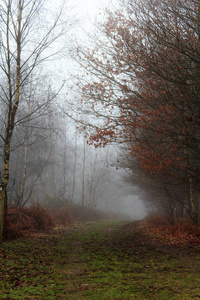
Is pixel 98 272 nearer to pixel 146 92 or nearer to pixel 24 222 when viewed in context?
pixel 146 92

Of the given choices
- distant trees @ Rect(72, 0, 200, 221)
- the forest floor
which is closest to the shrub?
the forest floor

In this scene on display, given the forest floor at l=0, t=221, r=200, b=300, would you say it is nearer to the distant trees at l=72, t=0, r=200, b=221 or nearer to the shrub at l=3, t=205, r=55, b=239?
the shrub at l=3, t=205, r=55, b=239

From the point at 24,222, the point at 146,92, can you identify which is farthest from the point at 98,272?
the point at 24,222

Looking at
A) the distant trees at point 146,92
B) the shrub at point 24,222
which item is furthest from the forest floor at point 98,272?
the distant trees at point 146,92

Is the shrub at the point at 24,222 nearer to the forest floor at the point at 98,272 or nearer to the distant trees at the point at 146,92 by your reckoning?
the forest floor at the point at 98,272

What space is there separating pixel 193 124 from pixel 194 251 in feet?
12.6

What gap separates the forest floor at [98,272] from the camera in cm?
429

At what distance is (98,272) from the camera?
223 inches

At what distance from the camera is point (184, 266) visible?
6.25m

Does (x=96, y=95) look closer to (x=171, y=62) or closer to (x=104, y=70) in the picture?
(x=104, y=70)

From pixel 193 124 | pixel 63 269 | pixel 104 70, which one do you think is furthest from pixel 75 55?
pixel 63 269

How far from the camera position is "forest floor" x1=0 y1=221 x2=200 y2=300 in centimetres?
429

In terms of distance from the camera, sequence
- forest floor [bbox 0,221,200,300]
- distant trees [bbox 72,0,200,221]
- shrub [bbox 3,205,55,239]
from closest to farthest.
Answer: forest floor [bbox 0,221,200,300], distant trees [bbox 72,0,200,221], shrub [bbox 3,205,55,239]

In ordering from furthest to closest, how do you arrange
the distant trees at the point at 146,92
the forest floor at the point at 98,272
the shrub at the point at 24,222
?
the shrub at the point at 24,222 < the distant trees at the point at 146,92 < the forest floor at the point at 98,272
